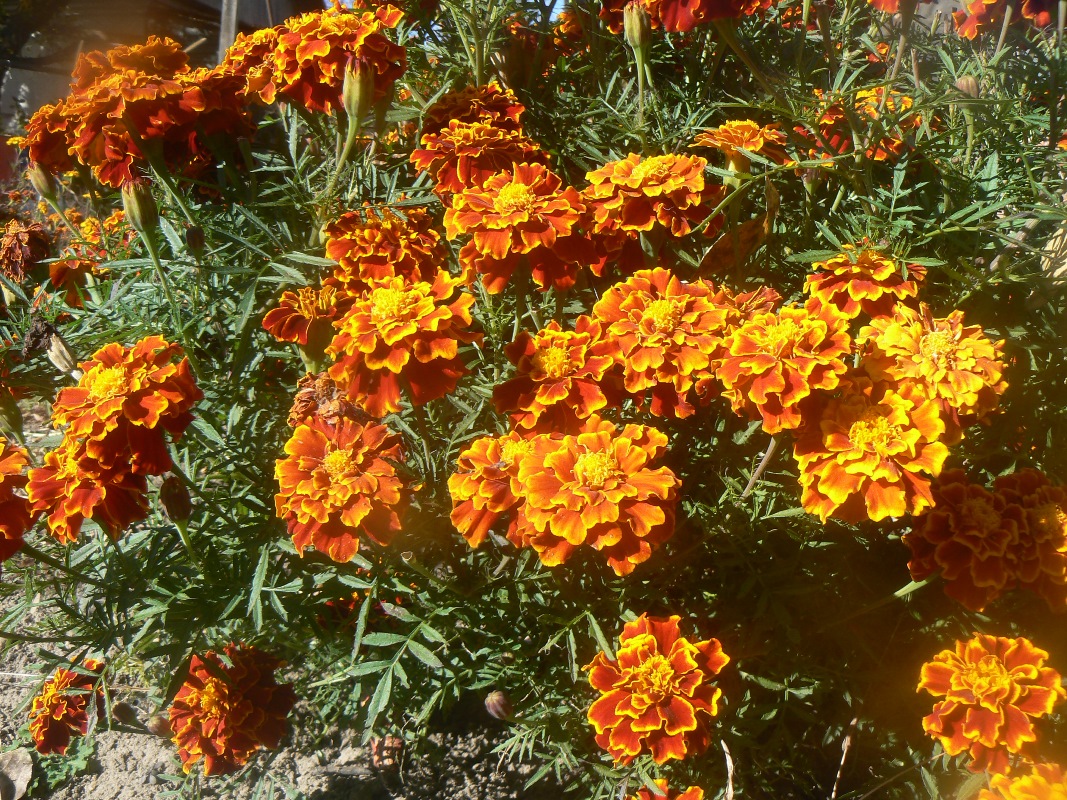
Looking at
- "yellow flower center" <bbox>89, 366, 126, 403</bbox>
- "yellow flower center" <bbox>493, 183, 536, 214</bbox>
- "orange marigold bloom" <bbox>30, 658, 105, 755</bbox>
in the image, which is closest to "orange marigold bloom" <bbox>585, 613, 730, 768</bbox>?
"yellow flower center" <bbox>493, 183, 536, 214</bbox>

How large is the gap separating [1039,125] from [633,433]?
1.20 metres

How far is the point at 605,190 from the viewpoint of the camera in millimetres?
1360

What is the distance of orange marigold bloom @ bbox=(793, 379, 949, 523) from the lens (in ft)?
3.41

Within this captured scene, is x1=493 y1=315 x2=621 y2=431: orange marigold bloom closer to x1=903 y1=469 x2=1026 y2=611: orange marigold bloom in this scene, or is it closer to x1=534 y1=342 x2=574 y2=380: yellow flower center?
x1=534 y1=342 x2=574 y2=380: yellow flower center

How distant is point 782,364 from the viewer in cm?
106

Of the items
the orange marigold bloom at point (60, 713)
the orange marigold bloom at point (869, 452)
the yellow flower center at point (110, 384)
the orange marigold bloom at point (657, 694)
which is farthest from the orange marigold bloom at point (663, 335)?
the orange marigold bloom at point (60, 713)

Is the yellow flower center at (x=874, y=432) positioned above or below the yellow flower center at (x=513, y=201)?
below

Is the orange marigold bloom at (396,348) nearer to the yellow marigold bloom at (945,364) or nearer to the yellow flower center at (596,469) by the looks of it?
the yellow flower center at (596,469)

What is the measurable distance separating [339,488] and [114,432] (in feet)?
1.19

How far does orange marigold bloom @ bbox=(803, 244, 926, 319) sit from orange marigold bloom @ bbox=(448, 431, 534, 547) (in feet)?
1.82

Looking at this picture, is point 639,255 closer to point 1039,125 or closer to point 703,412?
point 703,412

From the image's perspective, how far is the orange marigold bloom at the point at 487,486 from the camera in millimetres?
1148

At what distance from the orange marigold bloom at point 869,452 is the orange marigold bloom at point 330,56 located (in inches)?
39.7

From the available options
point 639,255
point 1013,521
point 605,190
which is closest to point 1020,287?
point 1013,521
